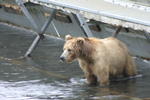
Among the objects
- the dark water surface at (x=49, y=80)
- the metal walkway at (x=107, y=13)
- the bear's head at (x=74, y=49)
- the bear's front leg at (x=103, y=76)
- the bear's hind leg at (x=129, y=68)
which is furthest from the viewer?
the bear's hind leg at (x=129, y=68)

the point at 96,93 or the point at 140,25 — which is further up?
the point at 140,25

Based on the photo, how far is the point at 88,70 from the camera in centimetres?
1161

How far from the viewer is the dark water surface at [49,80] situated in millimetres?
10773

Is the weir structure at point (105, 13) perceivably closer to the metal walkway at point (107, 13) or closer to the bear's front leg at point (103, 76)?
the metal walkway at point (107, 13)

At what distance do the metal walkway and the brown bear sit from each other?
1.78 feet

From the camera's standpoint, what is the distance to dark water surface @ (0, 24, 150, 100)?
10.8m

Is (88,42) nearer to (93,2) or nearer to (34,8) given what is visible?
(93,2)

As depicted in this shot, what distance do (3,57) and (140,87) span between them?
4.13 m

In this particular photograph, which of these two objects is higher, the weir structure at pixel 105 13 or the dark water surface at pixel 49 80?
the weir structure at pixel 105 13

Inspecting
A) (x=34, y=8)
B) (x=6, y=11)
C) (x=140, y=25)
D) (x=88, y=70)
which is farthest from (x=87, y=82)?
(x=6, y=11)

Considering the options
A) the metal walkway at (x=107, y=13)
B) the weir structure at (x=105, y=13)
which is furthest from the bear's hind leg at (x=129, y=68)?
the metal walkway at (x=107, y=13)

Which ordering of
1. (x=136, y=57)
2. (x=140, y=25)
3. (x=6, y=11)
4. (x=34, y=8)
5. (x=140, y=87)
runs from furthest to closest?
(x=6, y=11), (x=34, y=8), (x=136, y=57), (x=140, y=87), (x=140, y=25)

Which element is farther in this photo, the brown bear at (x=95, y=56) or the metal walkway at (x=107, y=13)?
the brown bear at (x=95, y=56)

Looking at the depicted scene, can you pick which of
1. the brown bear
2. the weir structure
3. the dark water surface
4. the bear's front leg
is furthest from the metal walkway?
the dark water surface
